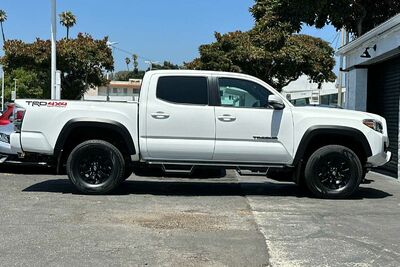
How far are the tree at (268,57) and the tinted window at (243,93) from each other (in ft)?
67.5

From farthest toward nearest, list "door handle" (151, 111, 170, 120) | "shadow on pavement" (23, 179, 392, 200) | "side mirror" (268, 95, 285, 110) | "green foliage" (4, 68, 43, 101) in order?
"green foliage" (4, 68, 43, 101) < "shadow on pavement" (23, 179, 392, 200) < "door handle" (151, 111, 170, 120) < "side mirror" (268, 95, 285, 110)

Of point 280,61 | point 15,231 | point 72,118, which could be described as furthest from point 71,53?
point 15,231

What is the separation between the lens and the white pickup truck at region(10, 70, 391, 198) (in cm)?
906

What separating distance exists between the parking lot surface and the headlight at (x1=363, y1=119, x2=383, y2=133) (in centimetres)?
124

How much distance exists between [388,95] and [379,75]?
1095 millimetres

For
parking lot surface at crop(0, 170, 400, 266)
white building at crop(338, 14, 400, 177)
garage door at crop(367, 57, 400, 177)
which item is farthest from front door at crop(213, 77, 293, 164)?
garage door at crop(367, 57, 400, 177)

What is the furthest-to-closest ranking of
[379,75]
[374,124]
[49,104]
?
[379,75] < [374,124] < [49,104]

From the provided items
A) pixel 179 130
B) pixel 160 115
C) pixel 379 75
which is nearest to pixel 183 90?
pixel 160 115

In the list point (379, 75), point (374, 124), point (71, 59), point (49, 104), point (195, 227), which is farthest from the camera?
point (71, 59)

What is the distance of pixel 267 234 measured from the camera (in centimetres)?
676

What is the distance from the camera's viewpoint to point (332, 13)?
15.4 meters

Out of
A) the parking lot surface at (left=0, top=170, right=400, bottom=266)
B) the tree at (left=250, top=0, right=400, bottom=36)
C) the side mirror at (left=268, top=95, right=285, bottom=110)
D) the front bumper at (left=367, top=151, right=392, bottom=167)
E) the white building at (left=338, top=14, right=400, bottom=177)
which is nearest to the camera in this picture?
the parking lot surface at (left=0, top=170, right=400, bottom=266)

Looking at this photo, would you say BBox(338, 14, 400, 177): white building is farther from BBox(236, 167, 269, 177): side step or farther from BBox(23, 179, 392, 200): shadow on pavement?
BBox(236, 167, 269, 177): side step

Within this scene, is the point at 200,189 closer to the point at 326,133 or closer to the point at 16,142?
the point at 326,133
